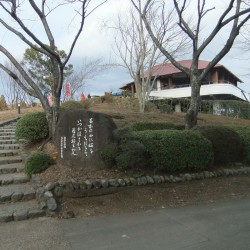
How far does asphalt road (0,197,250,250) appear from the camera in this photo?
497 cm

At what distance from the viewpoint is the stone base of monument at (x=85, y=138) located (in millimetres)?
8055

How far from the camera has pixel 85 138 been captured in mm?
8094

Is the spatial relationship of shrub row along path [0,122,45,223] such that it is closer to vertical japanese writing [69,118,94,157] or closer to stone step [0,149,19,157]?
stone step [0,149,19,157]

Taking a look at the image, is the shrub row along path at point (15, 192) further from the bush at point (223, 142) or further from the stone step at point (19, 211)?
the bush at point (223, 142)

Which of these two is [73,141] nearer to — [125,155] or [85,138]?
[85,138]

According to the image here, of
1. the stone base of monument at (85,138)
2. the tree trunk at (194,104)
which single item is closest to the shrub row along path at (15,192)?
the stone base of monument at (85,138)

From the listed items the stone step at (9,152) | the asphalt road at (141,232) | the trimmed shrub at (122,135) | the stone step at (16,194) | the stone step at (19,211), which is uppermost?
the trimmed shrub at (122,135)

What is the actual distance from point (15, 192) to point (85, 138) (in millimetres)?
1957

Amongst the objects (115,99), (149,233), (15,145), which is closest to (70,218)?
(149,233)

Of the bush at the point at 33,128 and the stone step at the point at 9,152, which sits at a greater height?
the bush at the point at 33,128

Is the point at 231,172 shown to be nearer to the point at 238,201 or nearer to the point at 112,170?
the point at 238,201

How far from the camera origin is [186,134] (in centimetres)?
866

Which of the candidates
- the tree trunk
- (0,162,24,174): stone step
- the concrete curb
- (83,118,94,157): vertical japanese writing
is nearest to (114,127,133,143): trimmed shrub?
(83,118,94,157): vertical japanese writing

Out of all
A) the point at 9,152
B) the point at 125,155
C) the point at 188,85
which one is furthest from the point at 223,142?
the point at 188,85
